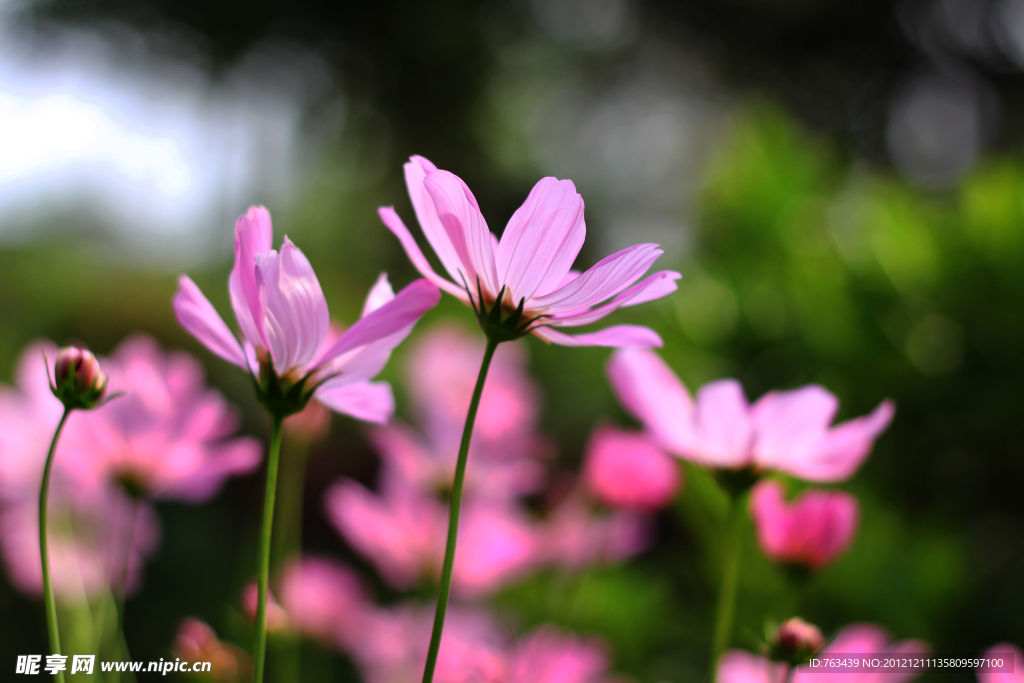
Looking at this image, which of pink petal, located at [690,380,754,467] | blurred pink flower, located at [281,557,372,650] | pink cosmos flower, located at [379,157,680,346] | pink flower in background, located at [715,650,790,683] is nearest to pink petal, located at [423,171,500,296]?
pink cosmos flower, located at [379,157,680,346]

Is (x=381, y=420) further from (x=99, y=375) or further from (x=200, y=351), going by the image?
(x=200, y=351)

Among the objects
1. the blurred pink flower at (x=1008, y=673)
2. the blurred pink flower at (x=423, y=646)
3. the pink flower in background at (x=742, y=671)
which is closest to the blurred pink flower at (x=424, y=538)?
the blurred pink flower at (x=423, y=646)

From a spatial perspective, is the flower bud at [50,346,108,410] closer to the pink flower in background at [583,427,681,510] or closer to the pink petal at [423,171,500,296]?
the pink petal at [423,171,500,296]

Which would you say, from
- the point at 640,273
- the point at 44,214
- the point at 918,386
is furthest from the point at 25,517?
the point at 44,214

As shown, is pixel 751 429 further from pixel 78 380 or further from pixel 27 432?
pixel 27 432

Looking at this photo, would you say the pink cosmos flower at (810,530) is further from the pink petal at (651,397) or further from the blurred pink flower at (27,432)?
the blurred pink flower at (27,432)

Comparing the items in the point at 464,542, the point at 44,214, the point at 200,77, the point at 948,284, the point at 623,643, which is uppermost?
the point at 200,77
